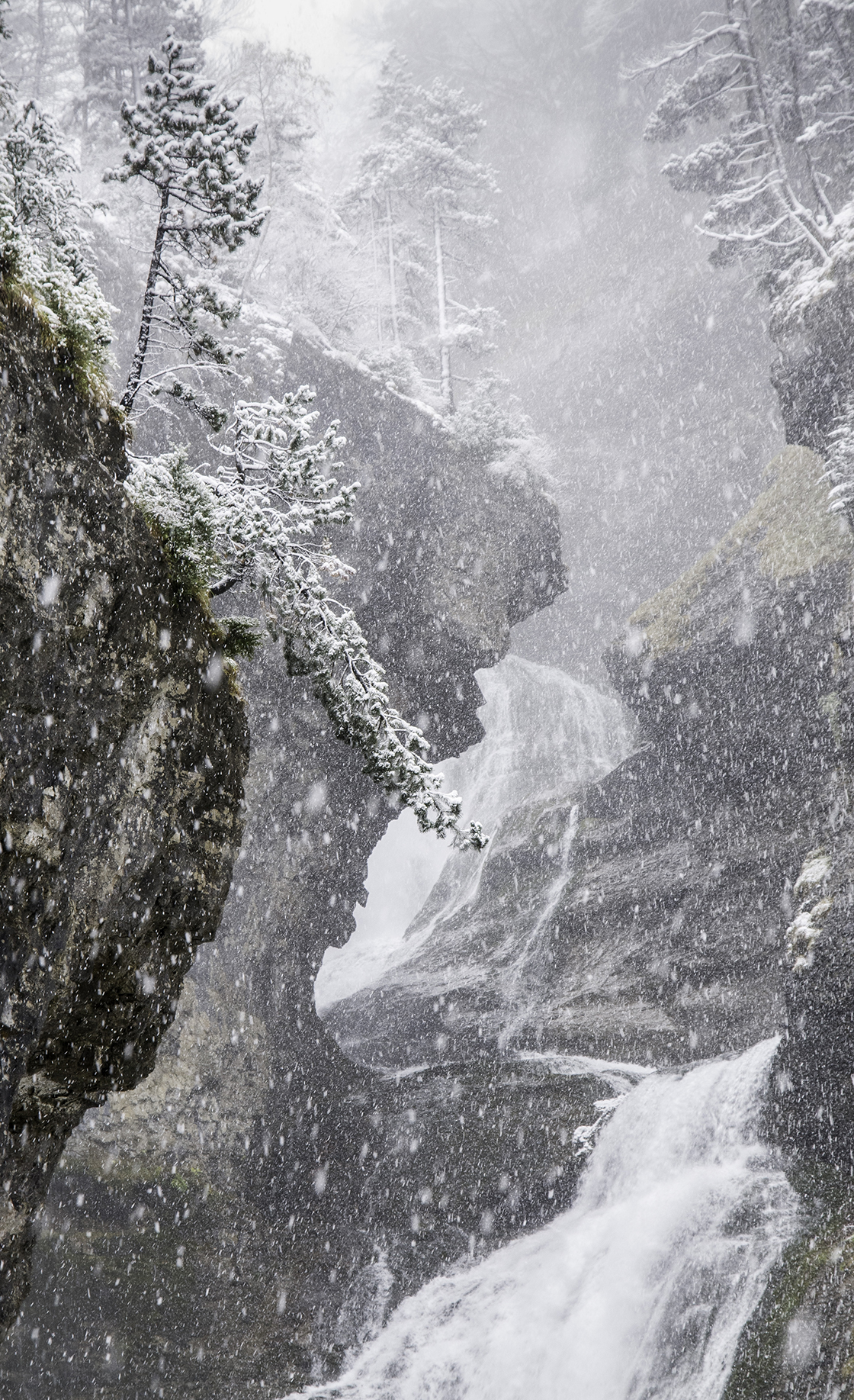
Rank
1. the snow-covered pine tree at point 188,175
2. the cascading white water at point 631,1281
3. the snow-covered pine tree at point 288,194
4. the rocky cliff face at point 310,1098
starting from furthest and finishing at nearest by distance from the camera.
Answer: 1. the snow-covered pine tree at point 288,194
2. the rocky cliff face at point 310,1098
3. the cascading white water at point 631,1281
4. the snow-covered pine tree at point 188,175

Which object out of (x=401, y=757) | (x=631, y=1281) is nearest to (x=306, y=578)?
(x=401, y=757)

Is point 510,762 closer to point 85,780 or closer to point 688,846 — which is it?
point 688,846

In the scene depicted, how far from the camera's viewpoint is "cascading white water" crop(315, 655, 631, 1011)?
26.6 meters

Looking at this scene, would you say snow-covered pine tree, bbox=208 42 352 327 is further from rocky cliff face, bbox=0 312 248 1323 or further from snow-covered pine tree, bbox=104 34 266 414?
rocky cliff face, bbox=0 312 248 1323

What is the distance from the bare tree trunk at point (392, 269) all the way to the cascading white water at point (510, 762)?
12.0m

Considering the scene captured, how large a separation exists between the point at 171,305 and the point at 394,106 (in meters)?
29.4

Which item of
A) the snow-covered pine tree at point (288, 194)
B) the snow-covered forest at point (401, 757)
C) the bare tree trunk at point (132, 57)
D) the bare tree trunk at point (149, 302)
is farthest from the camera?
the snow-covered pine tree at point (288, 194)

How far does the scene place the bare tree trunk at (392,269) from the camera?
1112 inches

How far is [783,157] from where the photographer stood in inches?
776

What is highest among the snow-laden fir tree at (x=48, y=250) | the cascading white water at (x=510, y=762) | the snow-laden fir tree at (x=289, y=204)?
the snow-laden fir tree at (x=289, y=204)

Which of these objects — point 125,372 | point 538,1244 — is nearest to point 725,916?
point 538,1244

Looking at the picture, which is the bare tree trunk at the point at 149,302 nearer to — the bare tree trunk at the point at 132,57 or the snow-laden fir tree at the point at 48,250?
the snow-laden fir tree at the point at 48,250

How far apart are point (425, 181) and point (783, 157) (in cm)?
1325

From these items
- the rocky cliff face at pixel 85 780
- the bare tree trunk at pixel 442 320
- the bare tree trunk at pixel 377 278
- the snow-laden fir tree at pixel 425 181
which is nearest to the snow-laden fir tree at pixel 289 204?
the bare tree trunk at pixel 377 278
